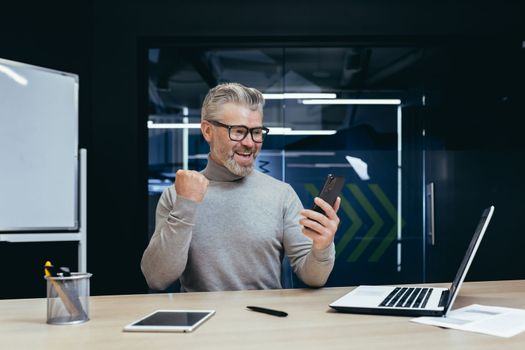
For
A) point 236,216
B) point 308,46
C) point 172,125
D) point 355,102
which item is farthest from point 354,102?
point 236,216

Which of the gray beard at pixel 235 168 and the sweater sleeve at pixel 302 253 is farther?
the gray beard at pixel 235 168

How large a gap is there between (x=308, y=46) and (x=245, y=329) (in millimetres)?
2994

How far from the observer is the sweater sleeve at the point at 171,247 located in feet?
5.88

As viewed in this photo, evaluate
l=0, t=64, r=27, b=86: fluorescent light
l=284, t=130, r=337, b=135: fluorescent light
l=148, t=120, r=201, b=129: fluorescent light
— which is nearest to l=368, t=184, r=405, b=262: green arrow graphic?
l=284, t=130, r=337, b=135: fluorescent light

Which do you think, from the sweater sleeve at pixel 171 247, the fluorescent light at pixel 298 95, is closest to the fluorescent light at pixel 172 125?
the fluorescent light at pixel 298 95

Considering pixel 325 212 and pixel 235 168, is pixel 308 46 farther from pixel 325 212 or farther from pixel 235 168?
pixel 325 212

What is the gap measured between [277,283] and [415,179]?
8.32 ft

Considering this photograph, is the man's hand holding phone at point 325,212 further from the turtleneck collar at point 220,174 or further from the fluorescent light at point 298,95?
the fluorescent light at point 298,95

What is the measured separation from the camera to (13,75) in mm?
2965

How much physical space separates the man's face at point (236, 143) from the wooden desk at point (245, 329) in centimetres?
66

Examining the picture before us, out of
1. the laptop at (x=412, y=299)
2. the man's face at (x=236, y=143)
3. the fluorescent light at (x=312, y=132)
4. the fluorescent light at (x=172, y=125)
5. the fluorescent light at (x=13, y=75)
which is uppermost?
the fluorescent light at (x=13, y=75)

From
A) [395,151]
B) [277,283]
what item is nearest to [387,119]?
[395,151]

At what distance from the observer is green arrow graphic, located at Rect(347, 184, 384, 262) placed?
432 cm

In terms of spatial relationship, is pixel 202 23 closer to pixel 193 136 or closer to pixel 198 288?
pixel 193 136
